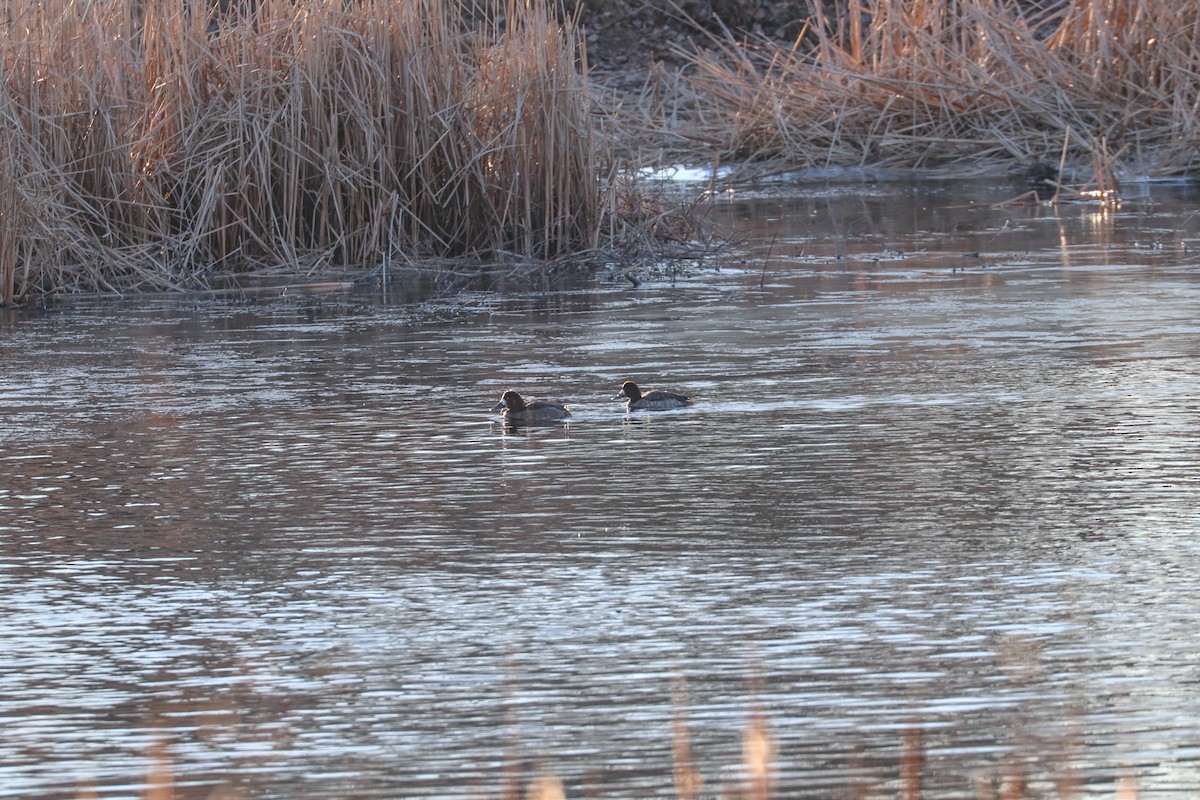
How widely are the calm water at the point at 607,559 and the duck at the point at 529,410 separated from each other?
7 cm

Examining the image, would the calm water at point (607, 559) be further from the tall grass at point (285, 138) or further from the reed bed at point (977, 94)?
the reed bed at point (977, 94)

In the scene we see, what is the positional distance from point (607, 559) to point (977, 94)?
→ 14918mm

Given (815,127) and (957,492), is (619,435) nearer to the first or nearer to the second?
(957,492)

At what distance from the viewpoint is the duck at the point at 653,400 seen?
7375 mm

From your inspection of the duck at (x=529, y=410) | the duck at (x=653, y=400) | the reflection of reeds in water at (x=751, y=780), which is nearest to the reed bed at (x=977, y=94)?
the duck at (x=653, y=400)

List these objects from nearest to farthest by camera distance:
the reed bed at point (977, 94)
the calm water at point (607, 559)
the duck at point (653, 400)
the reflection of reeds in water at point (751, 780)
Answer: the reflection of reeds in water at point (751, 780) < the calm water at point (607, 559) < the duck at point (653, 400) < the reed bed at point (977, 94)

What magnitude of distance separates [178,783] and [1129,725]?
5.51 feet

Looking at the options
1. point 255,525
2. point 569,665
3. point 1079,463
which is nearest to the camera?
point 569,665

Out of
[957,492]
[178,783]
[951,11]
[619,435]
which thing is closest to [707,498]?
[957,492]

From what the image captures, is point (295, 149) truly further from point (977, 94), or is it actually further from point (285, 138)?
point (977, 94)

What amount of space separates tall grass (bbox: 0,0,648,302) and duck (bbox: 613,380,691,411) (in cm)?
491

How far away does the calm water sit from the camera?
378 centimetres

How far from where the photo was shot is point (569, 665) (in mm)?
4266

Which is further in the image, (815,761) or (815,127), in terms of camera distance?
(815,127)
